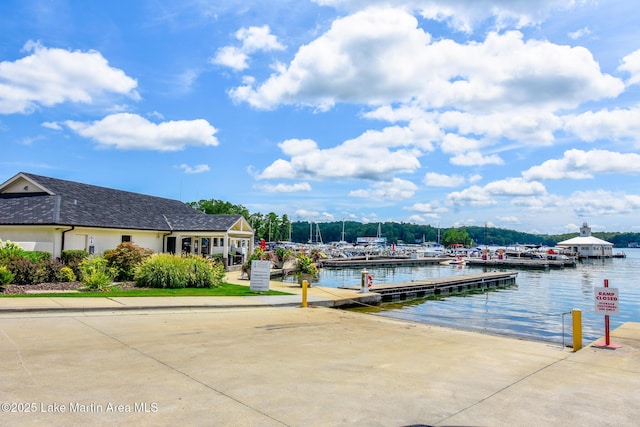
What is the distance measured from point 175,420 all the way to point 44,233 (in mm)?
23839

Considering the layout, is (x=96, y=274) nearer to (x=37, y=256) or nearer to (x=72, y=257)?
(x=37, y=256)

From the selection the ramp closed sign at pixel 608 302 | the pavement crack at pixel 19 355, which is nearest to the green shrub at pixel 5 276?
the pavement crack at pixel 19 355

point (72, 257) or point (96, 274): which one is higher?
point (72, 257)

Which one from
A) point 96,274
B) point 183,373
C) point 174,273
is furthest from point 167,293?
point 183,373

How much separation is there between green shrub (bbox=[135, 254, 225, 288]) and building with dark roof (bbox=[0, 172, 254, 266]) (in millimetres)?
7753

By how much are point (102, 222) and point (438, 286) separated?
23.0 m

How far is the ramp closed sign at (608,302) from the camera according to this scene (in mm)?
11320

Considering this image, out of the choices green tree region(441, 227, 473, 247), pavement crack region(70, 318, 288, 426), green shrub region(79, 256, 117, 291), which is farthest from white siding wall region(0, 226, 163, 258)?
green tree region(441, 227, 473, 247)

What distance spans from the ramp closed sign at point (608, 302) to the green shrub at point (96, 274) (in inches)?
666

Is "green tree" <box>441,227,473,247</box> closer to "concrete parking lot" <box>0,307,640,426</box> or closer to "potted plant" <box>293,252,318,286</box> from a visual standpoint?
"potted plant" <box>293,252,318,286</box>

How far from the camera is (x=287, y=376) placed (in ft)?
24.0

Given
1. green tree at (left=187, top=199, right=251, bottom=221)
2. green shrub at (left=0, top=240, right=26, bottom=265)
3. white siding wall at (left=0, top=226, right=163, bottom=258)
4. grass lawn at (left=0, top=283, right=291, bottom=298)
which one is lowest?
grass lawn at (left=0, top=283, right=291, bottom=298)

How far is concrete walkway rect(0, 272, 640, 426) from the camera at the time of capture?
5.58 m

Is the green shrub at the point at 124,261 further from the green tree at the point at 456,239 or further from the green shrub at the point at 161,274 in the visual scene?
the green tree at the point at 456,239
